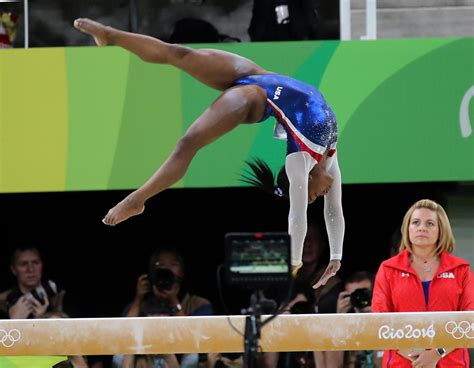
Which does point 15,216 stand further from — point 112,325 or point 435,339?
point 435,339

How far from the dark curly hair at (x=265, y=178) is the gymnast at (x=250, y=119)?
1.6 inches

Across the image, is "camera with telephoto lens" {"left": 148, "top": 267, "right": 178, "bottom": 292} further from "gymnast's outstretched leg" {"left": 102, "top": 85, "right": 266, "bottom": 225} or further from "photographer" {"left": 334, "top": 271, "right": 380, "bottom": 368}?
"gymnast's outstretched leg" {"left": 102, "top": 85, "right": 266, "bottom": 225}

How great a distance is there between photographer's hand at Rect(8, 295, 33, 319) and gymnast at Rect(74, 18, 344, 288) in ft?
7.04

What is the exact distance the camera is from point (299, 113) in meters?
5.21

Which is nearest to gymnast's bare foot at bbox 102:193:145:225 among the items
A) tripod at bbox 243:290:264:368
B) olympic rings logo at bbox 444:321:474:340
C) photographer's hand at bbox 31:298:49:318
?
tripod at bbox 243:290:264:368

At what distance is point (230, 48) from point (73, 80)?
912mm

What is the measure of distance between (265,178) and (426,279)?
1.05 metres

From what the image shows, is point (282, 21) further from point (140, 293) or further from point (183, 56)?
point (140, 293)

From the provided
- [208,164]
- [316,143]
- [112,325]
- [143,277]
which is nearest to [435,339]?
[316,143]

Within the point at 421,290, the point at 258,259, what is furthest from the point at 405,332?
the point at 258,259

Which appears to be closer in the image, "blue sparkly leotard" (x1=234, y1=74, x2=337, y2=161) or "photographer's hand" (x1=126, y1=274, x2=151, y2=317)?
"blue sparkly leotard" (x1=234, y1=74, x2=337, y2=161)

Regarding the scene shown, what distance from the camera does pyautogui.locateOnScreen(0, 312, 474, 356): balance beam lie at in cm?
502

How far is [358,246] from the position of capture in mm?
7859

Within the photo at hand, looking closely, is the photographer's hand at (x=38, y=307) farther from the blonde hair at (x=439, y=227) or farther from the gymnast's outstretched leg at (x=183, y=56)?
the blonde hair at (x=439, y=227)
